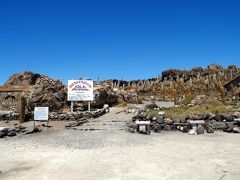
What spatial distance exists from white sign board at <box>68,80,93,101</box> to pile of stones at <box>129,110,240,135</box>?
9.00 metres

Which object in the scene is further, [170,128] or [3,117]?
[3,117]

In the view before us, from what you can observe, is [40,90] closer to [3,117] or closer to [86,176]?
[3,117]

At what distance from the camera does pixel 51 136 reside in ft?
64.6

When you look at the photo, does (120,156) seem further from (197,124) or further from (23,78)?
(23,78)

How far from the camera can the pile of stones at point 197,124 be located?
2080 cm

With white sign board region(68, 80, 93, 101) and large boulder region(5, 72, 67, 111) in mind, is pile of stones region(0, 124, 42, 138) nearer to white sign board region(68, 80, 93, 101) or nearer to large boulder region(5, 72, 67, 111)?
white sign board region(68, 80, 93, 101)

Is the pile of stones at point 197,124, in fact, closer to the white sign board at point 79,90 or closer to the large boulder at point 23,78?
the white sign board at point 79,90

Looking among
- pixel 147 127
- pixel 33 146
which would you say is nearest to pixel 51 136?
pixel 33 146

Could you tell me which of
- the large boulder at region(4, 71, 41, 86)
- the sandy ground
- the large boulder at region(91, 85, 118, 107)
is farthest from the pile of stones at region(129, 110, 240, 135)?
the large boulder at region(4, 71, 41, 86)

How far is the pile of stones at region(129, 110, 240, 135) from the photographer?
2080 cm

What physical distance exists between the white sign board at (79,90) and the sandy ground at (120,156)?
10574mm

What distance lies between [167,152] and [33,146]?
6863 mm

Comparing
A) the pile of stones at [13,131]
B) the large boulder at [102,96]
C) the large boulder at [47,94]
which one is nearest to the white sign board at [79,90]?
the large boulder at [47,94]

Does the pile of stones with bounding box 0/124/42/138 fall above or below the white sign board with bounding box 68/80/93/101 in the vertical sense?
below
